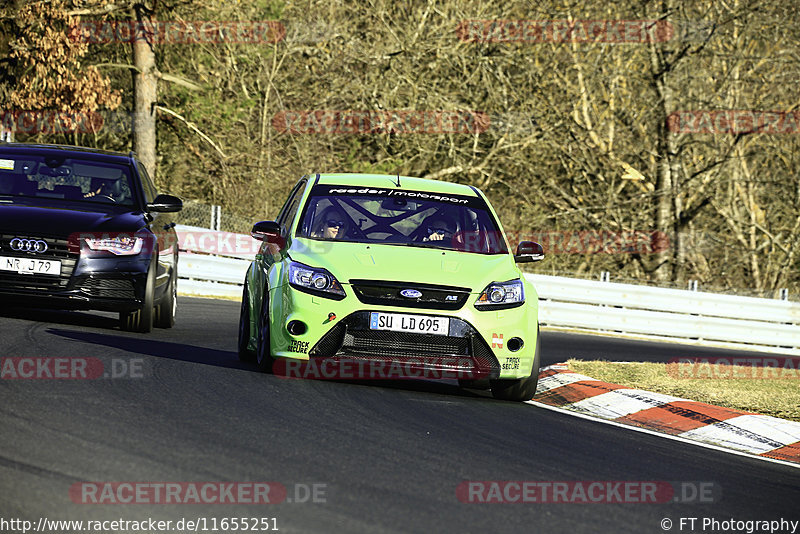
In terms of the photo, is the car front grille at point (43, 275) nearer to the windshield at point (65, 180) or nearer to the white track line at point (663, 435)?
the windshield at point (65, 180)

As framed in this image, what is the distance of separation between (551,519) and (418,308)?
347 cm

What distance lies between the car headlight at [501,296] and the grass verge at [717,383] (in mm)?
Answer: 2015

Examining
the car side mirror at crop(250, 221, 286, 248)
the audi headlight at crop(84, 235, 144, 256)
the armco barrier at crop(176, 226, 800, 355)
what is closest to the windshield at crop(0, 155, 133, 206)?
the audi headlight at crop(84, 235, 144, 256)

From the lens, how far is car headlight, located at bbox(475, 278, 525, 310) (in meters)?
9.04

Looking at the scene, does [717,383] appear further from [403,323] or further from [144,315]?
[144,315]

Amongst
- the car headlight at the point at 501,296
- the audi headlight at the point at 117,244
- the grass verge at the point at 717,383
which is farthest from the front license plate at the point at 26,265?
the grass verge at the point at 717,383

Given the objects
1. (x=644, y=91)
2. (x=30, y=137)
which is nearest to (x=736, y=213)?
(x=644, y=91)

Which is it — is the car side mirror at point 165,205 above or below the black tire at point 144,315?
above

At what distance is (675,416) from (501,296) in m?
1.64

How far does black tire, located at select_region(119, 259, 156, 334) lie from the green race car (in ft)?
7.20

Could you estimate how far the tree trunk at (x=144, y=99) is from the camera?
1129 inches

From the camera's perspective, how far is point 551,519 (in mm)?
5508

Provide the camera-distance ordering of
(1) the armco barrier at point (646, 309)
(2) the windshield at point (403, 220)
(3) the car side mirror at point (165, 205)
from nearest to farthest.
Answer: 1. (2) the windshield at point (403, 220)
2. (3) the car side mirror at point (165, 205)
3. (1) the armco barrier at point (646, 309)

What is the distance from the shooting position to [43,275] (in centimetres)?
1138
